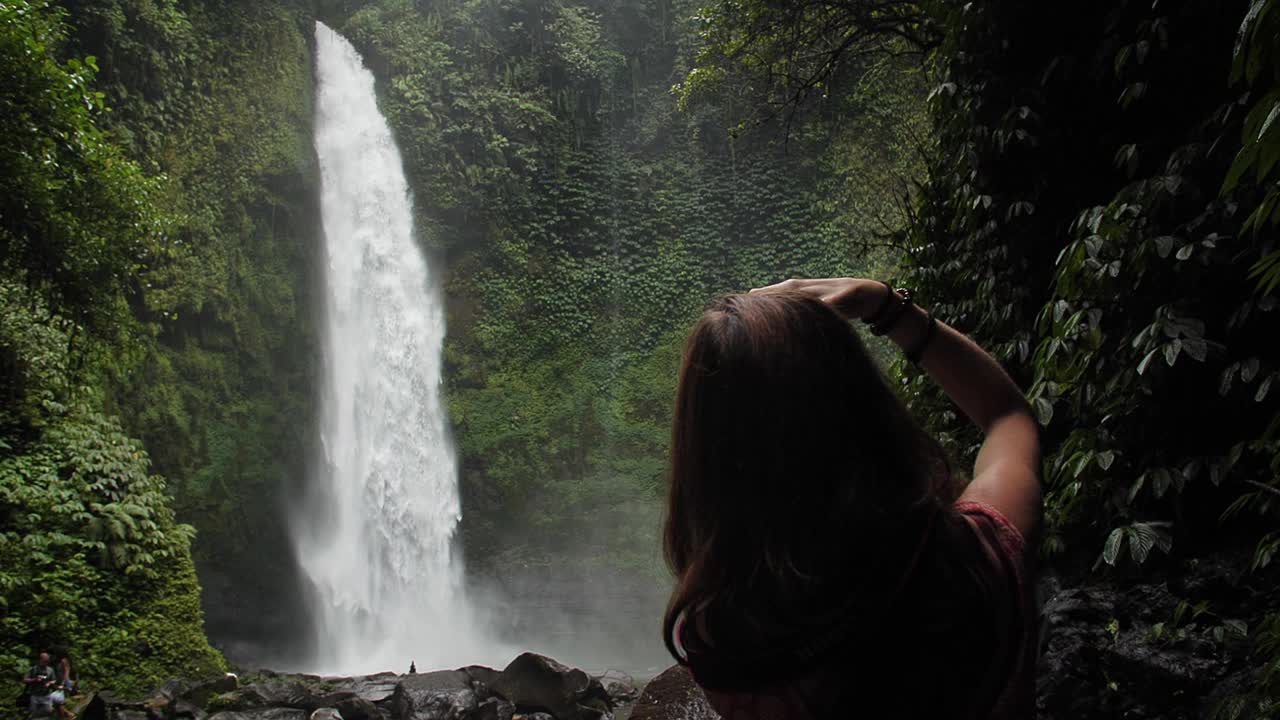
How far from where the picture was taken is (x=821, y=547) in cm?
72

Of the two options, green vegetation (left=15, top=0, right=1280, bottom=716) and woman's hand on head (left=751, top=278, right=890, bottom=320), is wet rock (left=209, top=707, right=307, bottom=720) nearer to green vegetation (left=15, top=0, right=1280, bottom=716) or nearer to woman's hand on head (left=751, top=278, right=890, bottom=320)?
green vegetation (left=15, top=0, right=1280, bottom=716)

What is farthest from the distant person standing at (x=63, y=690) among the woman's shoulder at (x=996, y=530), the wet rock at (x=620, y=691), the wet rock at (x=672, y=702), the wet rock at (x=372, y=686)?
the woman's shoulder at (x=996, y=530)

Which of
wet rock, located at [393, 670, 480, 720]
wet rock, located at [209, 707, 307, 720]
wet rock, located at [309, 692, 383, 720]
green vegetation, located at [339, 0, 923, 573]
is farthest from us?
green vegetation, located at [339, 0, 923, 573]

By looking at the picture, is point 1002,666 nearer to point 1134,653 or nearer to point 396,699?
point 1134,653

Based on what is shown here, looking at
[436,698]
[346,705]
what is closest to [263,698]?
[346,705]

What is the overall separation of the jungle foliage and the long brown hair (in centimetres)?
91

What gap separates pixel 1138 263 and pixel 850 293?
1523mm

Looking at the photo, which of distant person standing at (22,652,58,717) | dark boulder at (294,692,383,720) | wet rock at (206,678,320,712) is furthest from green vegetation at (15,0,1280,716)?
dark boulder at (294,692,383,720)

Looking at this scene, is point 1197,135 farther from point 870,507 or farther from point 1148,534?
point 870,507

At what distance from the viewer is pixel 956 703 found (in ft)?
2.33

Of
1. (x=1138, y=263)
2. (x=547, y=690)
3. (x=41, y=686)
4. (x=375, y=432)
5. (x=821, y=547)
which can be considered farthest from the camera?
(x=375, y=432)

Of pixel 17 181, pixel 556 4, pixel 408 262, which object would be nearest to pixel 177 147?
pixel 408 262

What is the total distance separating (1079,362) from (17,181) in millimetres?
8854

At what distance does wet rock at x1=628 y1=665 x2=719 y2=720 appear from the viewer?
3611mm
